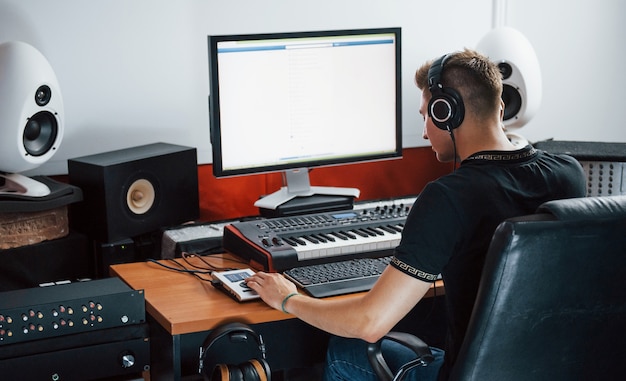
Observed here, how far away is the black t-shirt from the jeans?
127mm

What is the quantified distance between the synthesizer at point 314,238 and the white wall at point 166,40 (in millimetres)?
581

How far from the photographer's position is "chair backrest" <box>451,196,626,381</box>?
1550mm

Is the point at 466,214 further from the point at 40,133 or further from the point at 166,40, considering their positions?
the point at 166,40

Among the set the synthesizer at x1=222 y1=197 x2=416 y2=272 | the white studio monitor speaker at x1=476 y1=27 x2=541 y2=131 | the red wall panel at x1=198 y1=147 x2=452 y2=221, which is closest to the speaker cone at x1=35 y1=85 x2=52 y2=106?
the synthesizer at x1=222 y1=197 x2=416 y2=272

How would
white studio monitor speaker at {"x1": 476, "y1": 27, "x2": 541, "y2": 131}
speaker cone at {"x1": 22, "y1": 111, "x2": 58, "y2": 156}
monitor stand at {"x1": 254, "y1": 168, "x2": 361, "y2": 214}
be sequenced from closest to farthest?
speaker cone at {"x1": 22, "y1": 111, "x2": 58, "y2": 156}
monitor stand at {"x1": 254, "y1": 168, "x2": 361, "y2": 214}
white studio monitor speaker at {"x1": 476, "y1": 27, "x2": 541, "y2": 131}

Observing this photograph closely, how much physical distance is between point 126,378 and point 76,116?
965mm

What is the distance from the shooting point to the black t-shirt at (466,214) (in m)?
1.74

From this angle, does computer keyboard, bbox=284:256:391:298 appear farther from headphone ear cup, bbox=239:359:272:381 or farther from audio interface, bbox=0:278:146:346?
audio interface, bbox=0:278:146:346

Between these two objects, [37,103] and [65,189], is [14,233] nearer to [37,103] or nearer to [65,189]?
[65,189]

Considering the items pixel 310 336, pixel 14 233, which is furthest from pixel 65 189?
pixel 310 336

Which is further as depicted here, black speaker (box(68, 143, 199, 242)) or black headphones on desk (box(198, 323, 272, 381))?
black speaker (box(68, 143, 199, 242))

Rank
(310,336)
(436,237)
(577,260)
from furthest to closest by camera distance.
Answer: (310,336) → (436,237) → (577,260)

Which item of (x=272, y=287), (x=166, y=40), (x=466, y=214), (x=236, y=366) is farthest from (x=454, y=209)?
(x=166, y=40)

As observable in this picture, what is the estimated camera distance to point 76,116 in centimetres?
271
